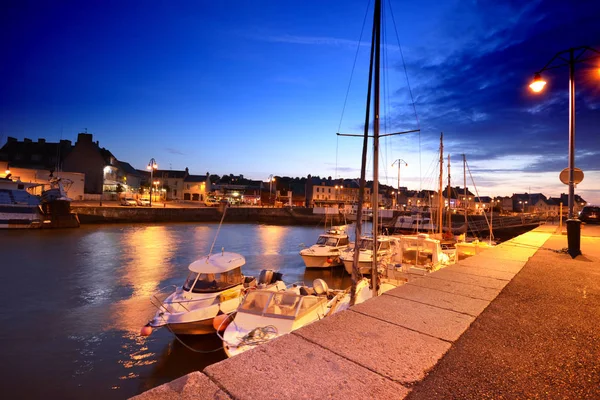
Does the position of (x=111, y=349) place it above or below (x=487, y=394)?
below

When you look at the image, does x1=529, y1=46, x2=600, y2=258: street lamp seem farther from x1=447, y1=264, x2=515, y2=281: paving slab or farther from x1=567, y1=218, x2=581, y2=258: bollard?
x1=447, y1=264, x2=515, y2=281: paving slab

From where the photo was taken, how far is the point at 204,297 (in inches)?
511

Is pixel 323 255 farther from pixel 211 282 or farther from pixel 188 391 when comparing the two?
pixel 188 391

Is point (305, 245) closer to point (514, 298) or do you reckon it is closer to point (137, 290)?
point (137, 290)

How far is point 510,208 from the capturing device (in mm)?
138625

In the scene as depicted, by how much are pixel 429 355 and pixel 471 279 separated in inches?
146

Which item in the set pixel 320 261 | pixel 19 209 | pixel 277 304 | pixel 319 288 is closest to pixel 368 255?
pixel 320 261

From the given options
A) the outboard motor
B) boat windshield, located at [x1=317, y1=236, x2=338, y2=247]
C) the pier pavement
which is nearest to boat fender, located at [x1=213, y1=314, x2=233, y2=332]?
the outboard motor

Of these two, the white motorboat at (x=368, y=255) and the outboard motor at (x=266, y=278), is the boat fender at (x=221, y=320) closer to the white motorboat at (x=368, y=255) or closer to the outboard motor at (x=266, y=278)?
the outboard motor at (x=266, y=278)

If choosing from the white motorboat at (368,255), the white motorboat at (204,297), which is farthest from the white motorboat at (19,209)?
the white motorboat at (368,255)

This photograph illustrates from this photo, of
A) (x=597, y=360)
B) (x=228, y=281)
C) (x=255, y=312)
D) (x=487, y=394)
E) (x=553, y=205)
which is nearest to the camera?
(x=487, y=394)

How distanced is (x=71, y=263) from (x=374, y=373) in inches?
1237

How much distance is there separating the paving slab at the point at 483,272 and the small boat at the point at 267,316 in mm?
5042

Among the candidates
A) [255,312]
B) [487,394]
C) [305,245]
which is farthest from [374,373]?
[305,245]
